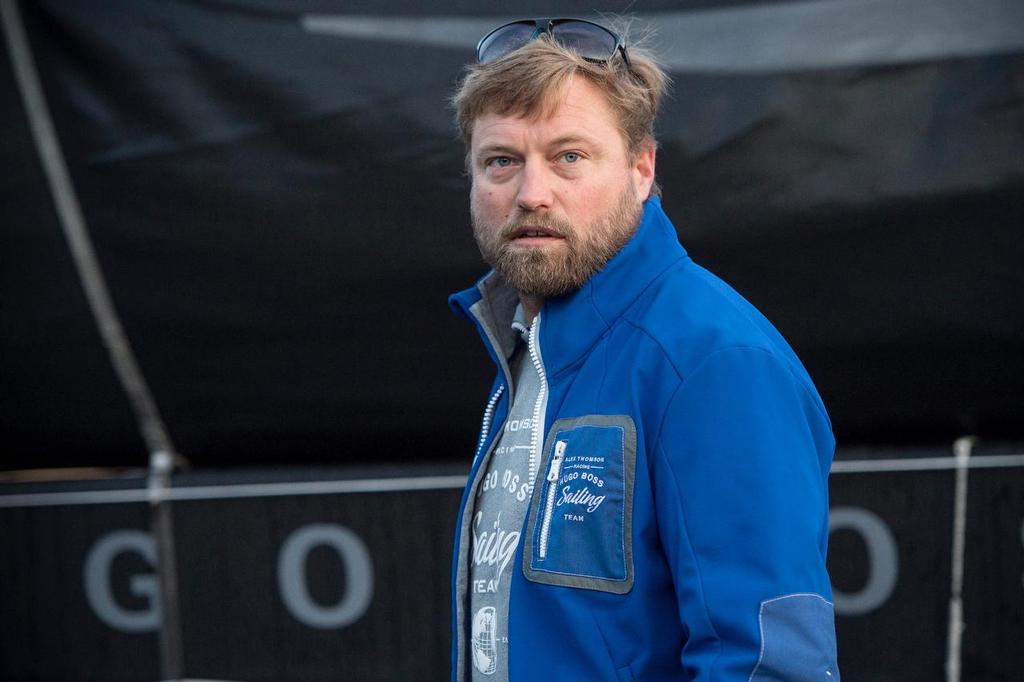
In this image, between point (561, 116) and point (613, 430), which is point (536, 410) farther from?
point (561, 116)

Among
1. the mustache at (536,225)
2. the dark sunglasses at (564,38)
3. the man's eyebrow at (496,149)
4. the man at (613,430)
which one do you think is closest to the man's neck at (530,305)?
the man at (613,430)

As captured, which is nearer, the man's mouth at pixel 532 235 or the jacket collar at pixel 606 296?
the jacket collar at pixel 606 296

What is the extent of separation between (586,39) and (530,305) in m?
0.42

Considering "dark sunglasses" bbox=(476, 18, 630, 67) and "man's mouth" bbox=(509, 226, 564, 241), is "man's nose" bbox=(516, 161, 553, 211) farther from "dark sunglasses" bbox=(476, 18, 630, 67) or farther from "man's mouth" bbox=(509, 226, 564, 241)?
"dark sunglasses" bbox=(476, 18, 630, 67)

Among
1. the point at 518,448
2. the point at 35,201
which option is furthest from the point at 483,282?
the point at 35,201

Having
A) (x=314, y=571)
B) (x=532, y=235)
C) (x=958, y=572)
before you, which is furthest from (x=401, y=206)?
(x=958, y=572)

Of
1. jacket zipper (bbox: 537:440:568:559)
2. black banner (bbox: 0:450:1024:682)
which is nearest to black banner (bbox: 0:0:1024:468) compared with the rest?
black banner (bbox: 0:450:1024:682)

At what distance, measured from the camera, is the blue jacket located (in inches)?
50.3

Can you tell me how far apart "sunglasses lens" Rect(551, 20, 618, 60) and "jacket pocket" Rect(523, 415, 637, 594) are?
60cm

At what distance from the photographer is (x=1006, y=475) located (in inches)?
112

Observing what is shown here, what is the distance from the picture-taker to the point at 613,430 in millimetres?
1420

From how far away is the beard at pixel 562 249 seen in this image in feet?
5.35

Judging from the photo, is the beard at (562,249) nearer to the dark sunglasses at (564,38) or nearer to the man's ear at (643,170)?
the man's ear at (643,170)

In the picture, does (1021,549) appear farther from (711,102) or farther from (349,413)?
(349,413)
